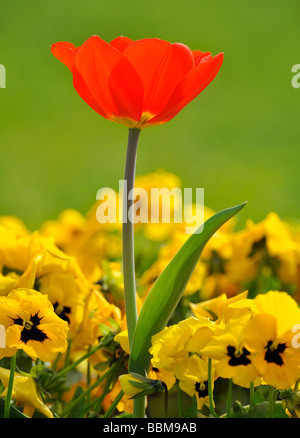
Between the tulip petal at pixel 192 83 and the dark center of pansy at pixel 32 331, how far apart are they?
0.17 m

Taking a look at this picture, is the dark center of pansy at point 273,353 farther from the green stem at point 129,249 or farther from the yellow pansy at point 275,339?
the green stem at point 129,249

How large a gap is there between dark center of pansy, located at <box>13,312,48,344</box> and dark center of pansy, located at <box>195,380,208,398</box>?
0.12 meters

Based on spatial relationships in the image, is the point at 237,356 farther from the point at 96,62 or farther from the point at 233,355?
the point at 96,62

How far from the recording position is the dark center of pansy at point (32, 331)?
0.53 m

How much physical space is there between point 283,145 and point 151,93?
7.92ft

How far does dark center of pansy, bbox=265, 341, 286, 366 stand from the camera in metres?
0.50

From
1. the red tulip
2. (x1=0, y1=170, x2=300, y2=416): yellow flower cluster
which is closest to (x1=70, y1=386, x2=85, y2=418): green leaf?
(x1=0, y1=170, x2=300, y2=416): yellow flower cluster

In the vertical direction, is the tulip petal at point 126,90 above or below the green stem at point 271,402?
above

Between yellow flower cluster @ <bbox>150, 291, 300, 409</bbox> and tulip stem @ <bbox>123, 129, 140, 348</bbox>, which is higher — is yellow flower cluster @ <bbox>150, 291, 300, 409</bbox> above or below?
below

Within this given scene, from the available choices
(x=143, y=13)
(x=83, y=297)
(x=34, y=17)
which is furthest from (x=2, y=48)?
(x=83, y=297)

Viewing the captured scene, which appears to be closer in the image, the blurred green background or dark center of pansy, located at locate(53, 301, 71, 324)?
dark center of pansy, located at locate(53, 301, 71, 324)

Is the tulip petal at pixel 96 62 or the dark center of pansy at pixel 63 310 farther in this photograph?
the dark center of pansy at pixel 63 310

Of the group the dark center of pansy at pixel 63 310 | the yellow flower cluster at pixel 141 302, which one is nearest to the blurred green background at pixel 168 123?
the yellow flower cluster at pixel 141 302

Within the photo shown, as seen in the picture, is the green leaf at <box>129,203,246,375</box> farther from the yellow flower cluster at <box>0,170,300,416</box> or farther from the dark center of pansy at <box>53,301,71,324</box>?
the dark center of pansy at <box>53,301,71,324</box>
